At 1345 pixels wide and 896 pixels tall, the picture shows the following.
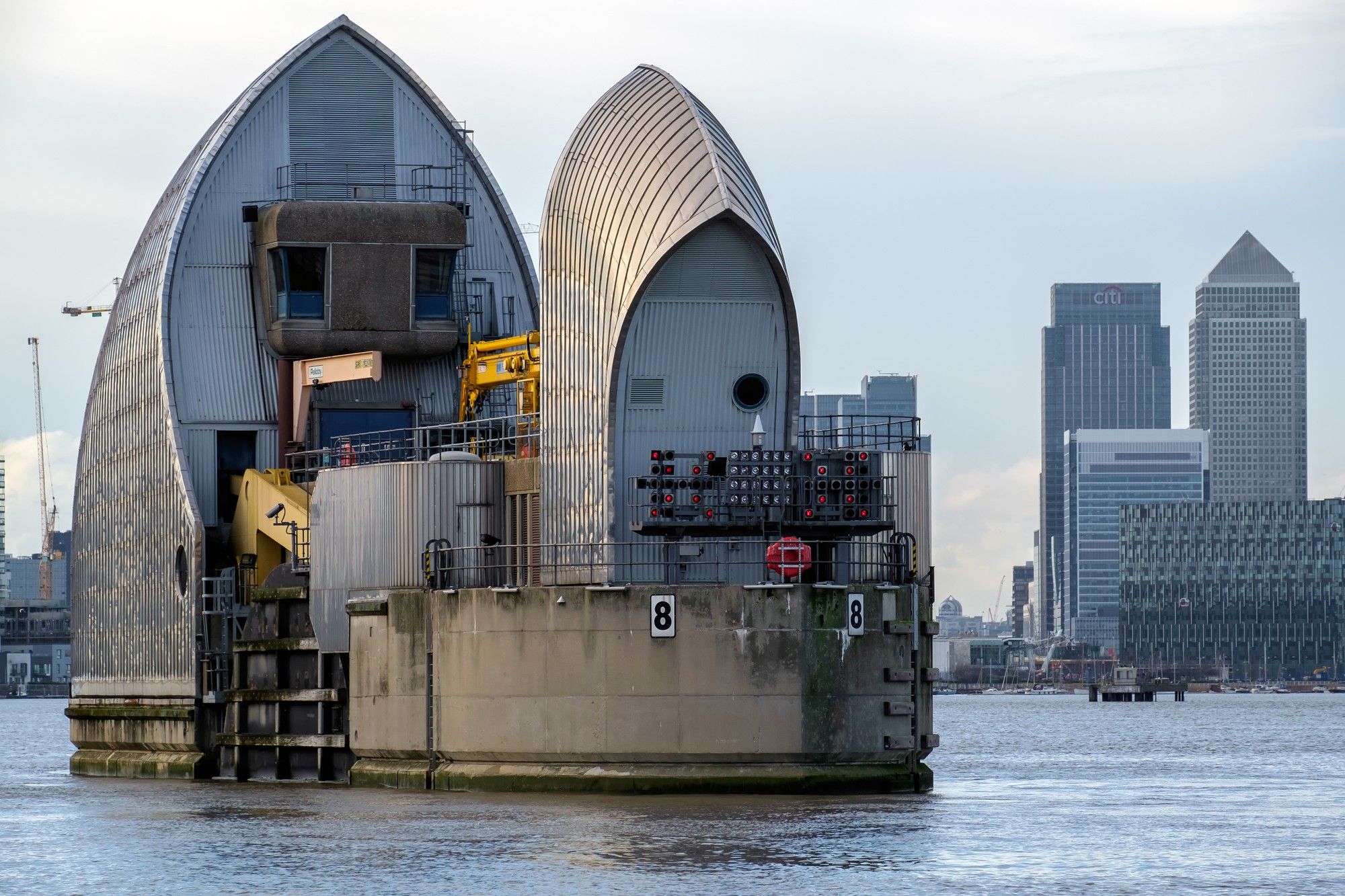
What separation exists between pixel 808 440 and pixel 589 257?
10.2 meters

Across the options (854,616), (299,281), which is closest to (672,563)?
(854,616)

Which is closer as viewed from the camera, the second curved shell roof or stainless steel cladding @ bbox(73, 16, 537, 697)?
the second curved shell roof

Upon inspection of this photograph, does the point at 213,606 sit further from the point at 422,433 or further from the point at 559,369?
the point at 559,369

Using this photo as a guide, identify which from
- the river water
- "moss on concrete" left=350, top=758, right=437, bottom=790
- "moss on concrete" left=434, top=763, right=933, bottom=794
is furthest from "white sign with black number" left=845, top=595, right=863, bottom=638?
"moss on concrete" left=350, top=758, right=437, bottom=790

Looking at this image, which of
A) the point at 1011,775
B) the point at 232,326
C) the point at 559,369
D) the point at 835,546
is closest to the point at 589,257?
the point at 559,369

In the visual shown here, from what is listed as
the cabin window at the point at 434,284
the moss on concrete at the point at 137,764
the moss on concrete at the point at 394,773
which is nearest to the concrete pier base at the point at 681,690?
the moss on concrete at the point at 394,773

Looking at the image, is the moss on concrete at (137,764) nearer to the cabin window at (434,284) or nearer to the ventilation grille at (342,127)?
the cabin window at (434,284)

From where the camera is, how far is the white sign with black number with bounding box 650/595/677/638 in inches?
2400

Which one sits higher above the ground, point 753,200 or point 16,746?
point 753,200

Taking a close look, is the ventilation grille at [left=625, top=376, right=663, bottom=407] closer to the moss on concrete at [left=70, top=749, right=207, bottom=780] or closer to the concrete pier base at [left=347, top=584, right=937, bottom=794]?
the concrete pier base at [left=347, top=584, right=937, bottom=794]

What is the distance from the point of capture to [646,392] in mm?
65062

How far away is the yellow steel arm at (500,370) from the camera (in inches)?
3054

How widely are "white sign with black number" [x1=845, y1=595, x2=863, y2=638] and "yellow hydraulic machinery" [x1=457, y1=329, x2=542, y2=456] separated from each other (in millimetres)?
13845

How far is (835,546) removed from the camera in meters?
65.7
